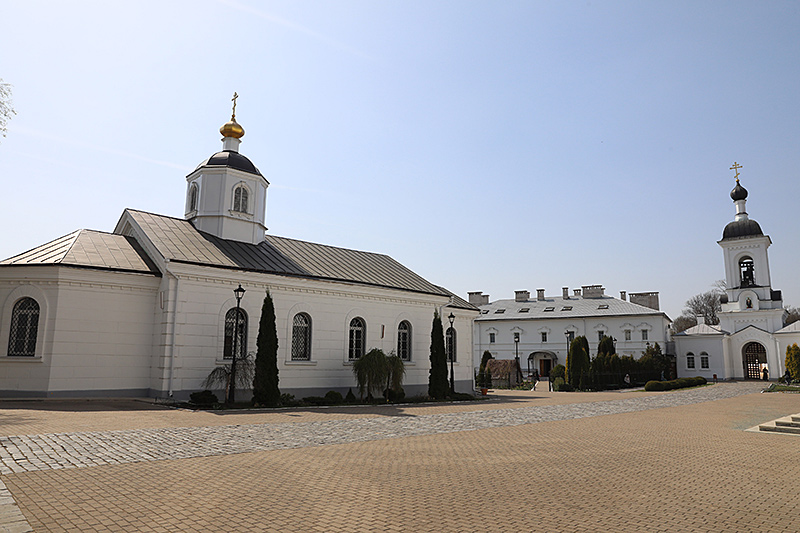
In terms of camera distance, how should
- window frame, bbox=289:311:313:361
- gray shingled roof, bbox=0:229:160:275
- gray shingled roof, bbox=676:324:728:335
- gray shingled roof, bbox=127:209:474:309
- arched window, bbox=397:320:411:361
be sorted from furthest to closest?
gray shingled roof, bbox=676:324:728:335, arched window, bbox=397:320:411:361, window frame, bbox=289:311:313:361, gray shingled roof, bbox=127:209:474:309, gray shingled roof, bbox=0:229:160:275

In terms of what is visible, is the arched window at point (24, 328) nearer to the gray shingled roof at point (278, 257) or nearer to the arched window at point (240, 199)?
the gray shingled roof at point (278, 257)

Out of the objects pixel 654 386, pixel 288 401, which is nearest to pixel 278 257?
pixel 288 401

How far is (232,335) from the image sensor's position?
827 inches

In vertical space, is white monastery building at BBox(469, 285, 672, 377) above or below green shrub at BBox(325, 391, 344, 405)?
above

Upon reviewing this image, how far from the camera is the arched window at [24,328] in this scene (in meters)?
18.0

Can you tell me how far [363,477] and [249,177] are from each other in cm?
1979

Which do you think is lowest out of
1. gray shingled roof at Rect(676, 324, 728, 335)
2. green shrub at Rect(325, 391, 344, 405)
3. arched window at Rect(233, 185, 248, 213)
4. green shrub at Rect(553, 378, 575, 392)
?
green shrub at Rect(553, 378, 575, 392)

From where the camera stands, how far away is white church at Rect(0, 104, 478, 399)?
59.3 ft

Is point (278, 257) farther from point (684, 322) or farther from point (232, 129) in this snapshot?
point (684, 322)

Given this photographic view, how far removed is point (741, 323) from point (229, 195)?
5118cm

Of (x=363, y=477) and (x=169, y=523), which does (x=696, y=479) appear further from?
(x=169, y=523)

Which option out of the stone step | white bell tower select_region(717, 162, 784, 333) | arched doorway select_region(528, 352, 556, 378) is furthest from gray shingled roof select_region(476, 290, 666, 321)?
the stone step

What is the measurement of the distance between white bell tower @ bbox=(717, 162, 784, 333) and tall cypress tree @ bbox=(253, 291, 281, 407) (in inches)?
1961

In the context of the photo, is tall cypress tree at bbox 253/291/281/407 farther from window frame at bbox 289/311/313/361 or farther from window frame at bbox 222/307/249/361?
window frame at bbox 289/311/313/361
